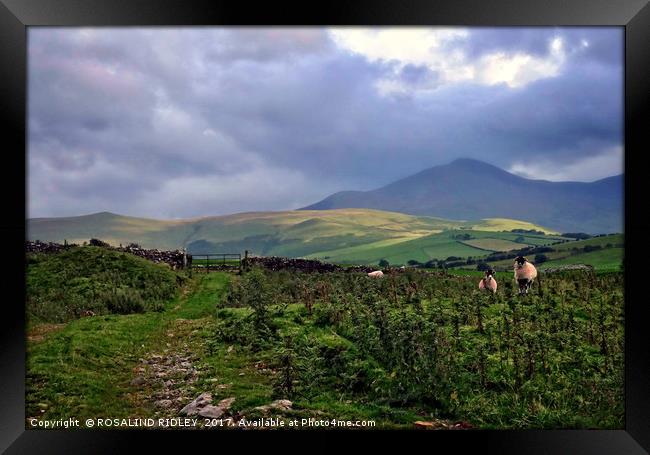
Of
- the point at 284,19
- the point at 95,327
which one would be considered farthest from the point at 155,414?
the point at 284,19

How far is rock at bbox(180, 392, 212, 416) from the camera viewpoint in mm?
5828

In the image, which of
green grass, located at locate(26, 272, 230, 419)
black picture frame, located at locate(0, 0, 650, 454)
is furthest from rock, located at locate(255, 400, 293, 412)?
green grass, located at locate(26, 272, 230, 419)

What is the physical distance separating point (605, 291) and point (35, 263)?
8.97 metres

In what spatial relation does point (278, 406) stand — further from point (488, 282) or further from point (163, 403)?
point (488, 282)

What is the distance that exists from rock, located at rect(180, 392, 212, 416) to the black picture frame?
321mm

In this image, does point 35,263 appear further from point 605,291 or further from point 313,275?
point 605,291

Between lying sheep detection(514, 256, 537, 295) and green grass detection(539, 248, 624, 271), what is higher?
green grass detection(539, 248, 624, 271)

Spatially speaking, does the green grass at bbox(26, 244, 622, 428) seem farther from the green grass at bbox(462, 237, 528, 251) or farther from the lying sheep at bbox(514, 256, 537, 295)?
the green grass at bbox(462, 237, 528, 251)

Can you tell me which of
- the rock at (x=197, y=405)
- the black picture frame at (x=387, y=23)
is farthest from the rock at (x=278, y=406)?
the rock at (x=197, y=405)

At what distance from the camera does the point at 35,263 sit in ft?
22.8

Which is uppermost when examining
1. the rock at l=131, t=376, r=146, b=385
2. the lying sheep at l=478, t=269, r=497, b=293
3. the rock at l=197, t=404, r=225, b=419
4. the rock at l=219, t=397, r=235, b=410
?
the lying sheep at l=478, t=269, r=497, b=293

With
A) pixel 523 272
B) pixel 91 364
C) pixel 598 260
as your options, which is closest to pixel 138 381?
pixel 91 364

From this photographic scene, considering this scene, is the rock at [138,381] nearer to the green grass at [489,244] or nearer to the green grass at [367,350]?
the green grass at [367,350]

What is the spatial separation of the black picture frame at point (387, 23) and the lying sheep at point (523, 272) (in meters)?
1.78
